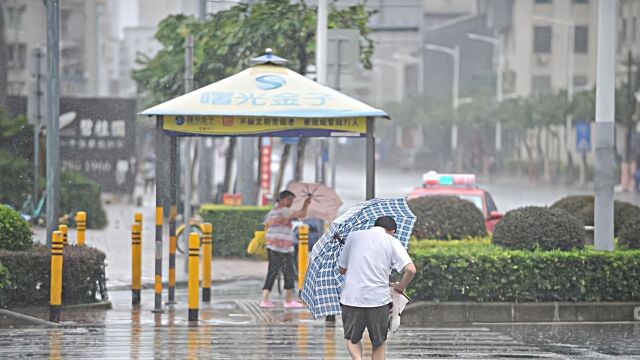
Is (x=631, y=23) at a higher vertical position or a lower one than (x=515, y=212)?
higher

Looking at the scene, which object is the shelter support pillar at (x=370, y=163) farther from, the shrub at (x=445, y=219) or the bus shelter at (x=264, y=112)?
the shrub at (x=445, y=219)

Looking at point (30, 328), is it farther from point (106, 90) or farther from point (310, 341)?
point (106, 90)

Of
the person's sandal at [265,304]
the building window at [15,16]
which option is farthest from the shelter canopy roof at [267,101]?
the building window at [15,16]

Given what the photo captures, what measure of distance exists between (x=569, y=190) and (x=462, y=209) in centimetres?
3612

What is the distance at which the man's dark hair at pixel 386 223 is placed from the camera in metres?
10.1

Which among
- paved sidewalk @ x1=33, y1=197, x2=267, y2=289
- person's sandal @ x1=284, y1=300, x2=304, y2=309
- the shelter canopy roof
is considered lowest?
paved sidewalk @ x1=33, y1=197, x2=267, y2=289

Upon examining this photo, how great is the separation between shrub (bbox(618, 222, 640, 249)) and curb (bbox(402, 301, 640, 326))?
125 centimetres

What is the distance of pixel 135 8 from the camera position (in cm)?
3575

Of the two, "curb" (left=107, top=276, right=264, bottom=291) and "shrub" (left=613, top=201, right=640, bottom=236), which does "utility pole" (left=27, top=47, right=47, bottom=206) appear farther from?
"shrub" (left=613, top=201, right=640, bottom=236)

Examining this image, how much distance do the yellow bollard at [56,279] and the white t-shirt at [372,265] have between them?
4.83 metres

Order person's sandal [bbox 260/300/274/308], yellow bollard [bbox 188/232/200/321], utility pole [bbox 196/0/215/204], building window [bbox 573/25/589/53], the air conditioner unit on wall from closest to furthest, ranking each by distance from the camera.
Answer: yellow bollard [bbox 188/232/200/321], person's sandal [bbox 260/300/274/308], utility pole [bbox 196/0/215/204], building window [bbox 573/25/589/53], the air conditioner unit on wall

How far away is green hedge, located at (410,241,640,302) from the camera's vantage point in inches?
592

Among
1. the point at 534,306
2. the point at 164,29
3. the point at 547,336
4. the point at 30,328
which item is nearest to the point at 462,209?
the point at 534,306

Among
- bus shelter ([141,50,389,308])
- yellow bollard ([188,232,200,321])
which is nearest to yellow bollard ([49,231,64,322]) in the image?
yellow bollard ([188,232,200,321])
